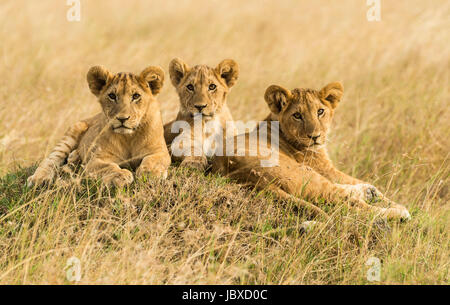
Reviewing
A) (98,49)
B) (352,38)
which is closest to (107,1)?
(98,49)

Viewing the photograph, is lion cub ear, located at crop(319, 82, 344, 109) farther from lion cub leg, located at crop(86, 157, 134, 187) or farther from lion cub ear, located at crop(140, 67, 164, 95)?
lion cub leg, located at crop(86, 157, 134, 187)

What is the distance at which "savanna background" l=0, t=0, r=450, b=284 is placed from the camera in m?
4.82

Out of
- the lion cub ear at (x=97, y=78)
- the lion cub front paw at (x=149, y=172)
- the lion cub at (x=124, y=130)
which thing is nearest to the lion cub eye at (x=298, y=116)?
the lion cub at (x=124, y=130)

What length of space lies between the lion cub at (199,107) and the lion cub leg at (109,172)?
0.89 metres

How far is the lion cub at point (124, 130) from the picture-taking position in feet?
18.3

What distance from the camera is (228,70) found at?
6.76 metres

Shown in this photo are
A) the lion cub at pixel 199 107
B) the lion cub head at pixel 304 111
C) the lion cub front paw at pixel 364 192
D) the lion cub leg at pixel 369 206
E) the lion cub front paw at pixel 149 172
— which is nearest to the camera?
the lion cub front paw at pixel 149 172

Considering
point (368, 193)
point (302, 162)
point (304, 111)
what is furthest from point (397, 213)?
point (304, 111)

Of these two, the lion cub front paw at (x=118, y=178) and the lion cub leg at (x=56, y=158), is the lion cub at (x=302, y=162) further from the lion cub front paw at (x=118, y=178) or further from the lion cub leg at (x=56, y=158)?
the lion cub leg at (x=56, y=158)

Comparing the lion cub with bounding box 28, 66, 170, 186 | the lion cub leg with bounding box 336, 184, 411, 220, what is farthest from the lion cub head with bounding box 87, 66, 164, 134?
the lion cub leg with bounding box 336, 184, 411, 220

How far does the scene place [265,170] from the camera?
572 cm

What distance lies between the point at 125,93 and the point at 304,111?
5.90 ft
